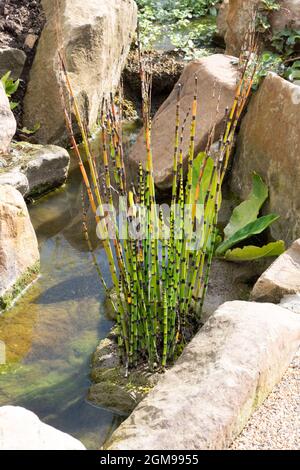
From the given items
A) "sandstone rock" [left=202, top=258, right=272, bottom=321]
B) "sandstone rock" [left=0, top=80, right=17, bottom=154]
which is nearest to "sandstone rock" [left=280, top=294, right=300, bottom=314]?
"sandstone rock" [left=202, top=258, right=272, bottom=321]

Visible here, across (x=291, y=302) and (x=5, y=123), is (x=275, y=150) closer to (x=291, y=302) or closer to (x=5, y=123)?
(x=291, y=302)

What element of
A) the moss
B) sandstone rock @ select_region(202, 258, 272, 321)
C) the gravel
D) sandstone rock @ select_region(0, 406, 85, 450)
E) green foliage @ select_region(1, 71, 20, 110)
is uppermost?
sandstone rock @ select_region(0, 406, 85, 450)

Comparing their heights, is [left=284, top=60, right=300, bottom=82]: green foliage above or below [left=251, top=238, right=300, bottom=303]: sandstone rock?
above

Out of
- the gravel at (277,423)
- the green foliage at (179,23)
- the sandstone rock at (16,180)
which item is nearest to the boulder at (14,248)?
the sandstone rock at (16,180)

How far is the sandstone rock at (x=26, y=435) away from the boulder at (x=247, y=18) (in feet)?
10.8

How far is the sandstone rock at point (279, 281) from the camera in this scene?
271 centimetres

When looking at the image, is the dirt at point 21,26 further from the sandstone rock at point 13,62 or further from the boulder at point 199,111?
the boulder at point 199,111

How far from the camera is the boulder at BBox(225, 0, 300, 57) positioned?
4.62 metres

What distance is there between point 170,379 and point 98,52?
9.48 feet

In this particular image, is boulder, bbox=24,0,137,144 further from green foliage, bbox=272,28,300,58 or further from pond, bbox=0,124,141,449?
green foliage, bbox=272,28,300,58

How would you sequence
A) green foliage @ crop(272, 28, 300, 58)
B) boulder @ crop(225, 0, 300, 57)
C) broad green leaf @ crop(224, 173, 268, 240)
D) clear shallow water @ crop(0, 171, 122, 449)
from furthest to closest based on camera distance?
boulder @ crop(225, 0, 300, 57) < green foliage @ crop(272, 28, 300, 58) < broad green leaf @ crop(224, 173, 268, 240) < clear shallow water @ crop(0, 171, 122, 449)

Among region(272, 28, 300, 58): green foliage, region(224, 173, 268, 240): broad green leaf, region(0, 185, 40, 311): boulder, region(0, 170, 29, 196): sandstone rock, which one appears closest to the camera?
region(0, 185, 40, 311): boulder
